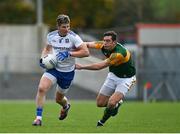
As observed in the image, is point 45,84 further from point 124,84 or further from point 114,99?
point 124,84

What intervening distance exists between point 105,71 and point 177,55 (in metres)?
3.82

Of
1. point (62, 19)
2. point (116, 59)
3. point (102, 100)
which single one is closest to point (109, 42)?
point (116, 59)

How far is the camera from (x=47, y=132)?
568 inches

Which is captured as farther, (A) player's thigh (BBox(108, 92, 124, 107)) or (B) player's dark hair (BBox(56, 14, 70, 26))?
(A) player's thigh (BBox(108, 92, 124, 107))

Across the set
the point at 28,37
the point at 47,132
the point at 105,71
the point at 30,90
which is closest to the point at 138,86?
the point at 105,71

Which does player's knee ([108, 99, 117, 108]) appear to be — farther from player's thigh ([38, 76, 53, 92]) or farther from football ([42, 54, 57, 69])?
football ([42, 54, 57, 69])

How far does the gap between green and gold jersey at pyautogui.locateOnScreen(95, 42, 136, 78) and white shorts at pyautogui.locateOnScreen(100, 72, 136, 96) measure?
0.10 metres

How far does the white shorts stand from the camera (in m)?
17.0

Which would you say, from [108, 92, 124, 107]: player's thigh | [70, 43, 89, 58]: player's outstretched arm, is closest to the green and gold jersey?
[70, 43, 89, 58]: player's outstretched arm

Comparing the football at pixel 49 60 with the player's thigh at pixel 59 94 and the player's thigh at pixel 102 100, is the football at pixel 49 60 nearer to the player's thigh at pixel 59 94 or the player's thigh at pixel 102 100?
the player's thigh at pixel 59 94

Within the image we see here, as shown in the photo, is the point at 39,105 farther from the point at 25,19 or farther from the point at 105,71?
the point at 25,19

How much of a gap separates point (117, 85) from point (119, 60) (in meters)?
0.83

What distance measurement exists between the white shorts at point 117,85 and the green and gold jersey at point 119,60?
0.10 metres

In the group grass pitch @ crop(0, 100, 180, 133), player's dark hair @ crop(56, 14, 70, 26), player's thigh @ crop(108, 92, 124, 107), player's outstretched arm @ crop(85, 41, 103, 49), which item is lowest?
grass pitch @ crop(0, 100, 180, 133)
